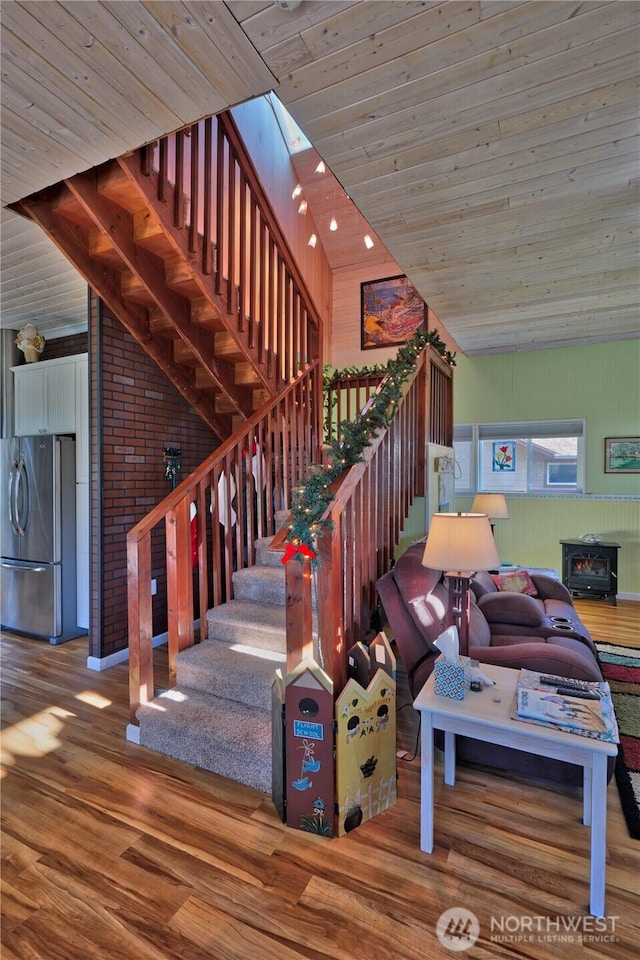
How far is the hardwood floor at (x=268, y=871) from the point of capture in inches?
54.6

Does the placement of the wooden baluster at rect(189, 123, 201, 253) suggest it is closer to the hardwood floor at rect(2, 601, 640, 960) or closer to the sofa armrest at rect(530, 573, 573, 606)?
the hardwood floor at rect(2, 601, 640, 960)

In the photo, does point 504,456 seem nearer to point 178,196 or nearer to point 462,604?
point 462,604

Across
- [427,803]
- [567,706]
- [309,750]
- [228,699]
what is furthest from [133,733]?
[567,706]

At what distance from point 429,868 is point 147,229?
3.53m

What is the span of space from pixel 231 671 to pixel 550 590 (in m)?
2.80

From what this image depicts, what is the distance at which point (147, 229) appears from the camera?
2.75 meters

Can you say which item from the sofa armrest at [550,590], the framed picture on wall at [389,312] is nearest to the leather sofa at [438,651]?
the sofa armrest at [550,590]

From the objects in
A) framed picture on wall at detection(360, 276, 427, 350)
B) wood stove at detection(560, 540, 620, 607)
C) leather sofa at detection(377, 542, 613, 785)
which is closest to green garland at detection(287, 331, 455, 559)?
leather sofa at detection(377, 542, 613, 785)

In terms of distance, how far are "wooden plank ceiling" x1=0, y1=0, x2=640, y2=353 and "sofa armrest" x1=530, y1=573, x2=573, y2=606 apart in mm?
2651

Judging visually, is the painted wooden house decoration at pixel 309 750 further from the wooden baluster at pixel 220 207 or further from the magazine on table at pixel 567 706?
the wooden baluster at pixel 220 207

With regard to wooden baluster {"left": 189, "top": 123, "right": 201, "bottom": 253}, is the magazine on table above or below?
below

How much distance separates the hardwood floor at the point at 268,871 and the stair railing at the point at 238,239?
2.87 metres

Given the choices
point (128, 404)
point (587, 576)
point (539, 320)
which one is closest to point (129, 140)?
point (128, 404)

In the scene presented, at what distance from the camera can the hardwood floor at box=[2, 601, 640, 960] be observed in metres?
1.39
